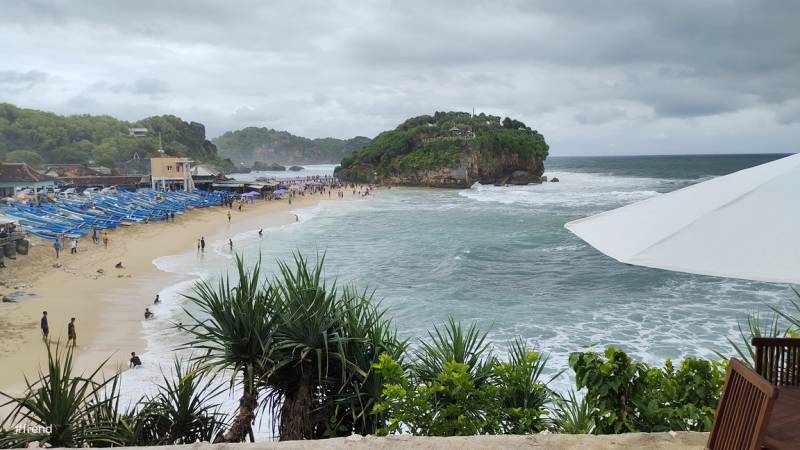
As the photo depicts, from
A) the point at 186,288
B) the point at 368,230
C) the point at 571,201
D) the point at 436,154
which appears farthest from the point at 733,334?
the point at 436,154

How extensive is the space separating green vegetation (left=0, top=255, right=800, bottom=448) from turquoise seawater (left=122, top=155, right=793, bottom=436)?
611 mm

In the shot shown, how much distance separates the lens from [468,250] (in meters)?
26.2

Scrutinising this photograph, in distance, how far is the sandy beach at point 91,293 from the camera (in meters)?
12.4

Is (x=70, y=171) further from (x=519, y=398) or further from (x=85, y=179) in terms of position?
(x=519, y=398)

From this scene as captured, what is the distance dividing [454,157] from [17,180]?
5290 cm

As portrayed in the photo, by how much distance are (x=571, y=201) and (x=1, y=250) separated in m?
46.9

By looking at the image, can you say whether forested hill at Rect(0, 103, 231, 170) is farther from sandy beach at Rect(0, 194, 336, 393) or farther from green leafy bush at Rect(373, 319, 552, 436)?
green leafy bush at Rect(373, 319, 552, 436)

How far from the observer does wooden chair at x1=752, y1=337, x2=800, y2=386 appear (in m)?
3.16

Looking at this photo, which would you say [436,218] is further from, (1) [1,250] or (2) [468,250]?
(1) [1,250]

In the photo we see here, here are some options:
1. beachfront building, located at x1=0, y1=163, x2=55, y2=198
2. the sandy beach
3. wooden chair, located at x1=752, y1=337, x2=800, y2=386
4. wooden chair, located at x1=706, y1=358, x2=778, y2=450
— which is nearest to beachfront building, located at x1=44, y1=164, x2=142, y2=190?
beachfront building, located at x1=0, y1=163, x2=55, y2=198

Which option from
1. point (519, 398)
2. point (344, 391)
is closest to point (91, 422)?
point (344, 391)

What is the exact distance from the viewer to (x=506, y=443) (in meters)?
3.32

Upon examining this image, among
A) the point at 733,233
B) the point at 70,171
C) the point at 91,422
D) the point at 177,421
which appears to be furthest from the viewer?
the point at 70,171

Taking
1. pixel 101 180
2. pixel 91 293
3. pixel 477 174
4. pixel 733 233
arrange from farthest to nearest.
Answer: pixel 477 174 → pixel 101 180 → pixel 91 293 → pixel 733 233
